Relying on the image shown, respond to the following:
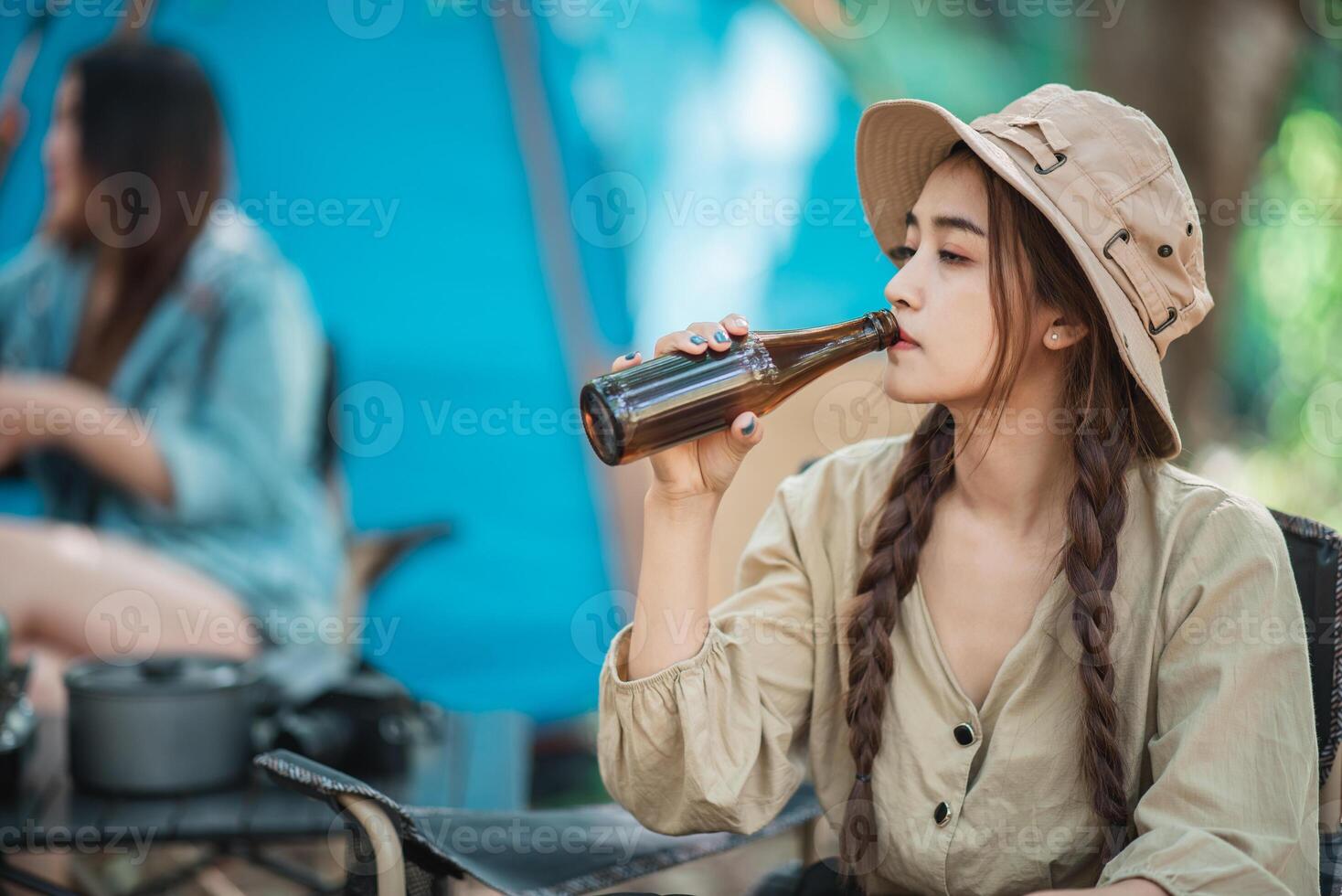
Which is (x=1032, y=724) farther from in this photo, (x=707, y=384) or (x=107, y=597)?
(x=107, y=597)

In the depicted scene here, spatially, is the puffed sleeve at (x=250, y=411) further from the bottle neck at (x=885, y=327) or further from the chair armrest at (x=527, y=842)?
the bottle neck at (x=885, y=327)

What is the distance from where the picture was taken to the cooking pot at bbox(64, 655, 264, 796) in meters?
1.77

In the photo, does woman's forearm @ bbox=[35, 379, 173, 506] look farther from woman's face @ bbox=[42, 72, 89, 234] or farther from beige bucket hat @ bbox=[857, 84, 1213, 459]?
beige bucket hat @ bbox=[857, 84, 1213, 459]

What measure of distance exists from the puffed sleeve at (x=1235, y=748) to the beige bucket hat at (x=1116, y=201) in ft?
0.76

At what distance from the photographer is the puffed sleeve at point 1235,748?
3.99 feet

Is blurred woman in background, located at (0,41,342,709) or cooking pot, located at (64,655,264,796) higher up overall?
blurred woman in background, located at (0,41,342,709)

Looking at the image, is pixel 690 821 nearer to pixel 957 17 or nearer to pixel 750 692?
pixel 750 692

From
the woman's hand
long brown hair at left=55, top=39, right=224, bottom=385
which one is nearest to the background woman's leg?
long brown hair at left=55, top=39, right=224, bottom=385

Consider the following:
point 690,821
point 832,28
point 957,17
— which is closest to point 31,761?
point 690,821

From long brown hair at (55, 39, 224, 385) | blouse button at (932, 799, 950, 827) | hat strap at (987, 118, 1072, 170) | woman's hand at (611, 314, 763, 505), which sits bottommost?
blouse button at (932, 799, 950, 827)

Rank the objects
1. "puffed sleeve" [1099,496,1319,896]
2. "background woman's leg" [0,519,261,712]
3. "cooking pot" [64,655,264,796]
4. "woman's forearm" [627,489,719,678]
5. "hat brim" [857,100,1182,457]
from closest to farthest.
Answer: "puffed sleeve" [1099,496,1319,896] → "hat brim" [857,100,1182,457] → "woman's forearm" [627,489,719,678] → "cooking pot" [64,655,264,796] → "background woman's leg" [0,519,261,712]

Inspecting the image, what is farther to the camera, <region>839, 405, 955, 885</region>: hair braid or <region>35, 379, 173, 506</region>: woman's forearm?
<region>35, 379, 173, 506</region>: woman's forearm

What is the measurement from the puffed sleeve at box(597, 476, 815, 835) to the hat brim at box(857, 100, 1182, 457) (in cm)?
52

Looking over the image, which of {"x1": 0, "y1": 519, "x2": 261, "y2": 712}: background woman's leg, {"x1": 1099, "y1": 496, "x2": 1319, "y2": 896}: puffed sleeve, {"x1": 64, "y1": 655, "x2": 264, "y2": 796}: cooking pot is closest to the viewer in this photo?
{"x1": 1099, "y1": 496, "x2": 1319, "y2": 896}: puffed sleeve
